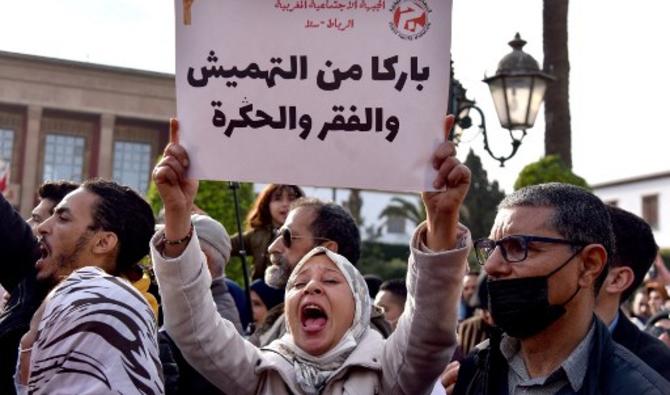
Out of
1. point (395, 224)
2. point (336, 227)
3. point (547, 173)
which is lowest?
point (336, 227)

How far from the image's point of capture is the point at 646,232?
3.90m

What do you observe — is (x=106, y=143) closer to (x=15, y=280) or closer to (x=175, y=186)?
(x=15, y=280)

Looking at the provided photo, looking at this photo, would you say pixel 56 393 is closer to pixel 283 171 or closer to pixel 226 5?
pixel 283 171

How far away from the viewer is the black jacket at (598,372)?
2738mm

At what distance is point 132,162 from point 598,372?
138 feet

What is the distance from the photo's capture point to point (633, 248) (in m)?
3.86

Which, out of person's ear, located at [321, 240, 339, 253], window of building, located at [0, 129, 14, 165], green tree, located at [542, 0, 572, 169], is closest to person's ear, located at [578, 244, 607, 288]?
person's ear, located at [321, 240, 339, 253]

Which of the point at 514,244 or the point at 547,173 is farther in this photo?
the point at 547,173

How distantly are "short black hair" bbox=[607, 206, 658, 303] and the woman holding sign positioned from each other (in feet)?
3.24

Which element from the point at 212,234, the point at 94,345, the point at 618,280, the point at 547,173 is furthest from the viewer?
the point at 547,173

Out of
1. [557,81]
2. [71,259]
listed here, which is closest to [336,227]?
[71,259]

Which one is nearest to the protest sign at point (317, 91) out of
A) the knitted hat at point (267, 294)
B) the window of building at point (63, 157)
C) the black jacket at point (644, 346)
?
the black jacket at point (644, 346)

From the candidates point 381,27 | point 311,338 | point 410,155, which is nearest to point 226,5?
point 381,27

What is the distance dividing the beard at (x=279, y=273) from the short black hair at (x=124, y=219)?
1.00m
